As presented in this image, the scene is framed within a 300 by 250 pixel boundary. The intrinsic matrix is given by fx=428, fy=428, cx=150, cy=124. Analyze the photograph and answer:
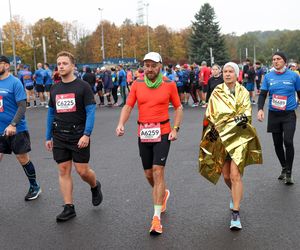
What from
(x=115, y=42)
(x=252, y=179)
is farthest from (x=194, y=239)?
(x=115, y=42)

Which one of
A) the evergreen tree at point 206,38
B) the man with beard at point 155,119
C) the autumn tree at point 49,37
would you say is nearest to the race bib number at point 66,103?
the man with beard at point 155,119

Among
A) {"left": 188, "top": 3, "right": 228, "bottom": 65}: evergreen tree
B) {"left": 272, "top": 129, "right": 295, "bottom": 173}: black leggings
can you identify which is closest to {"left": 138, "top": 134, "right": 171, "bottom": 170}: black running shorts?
{"left": 272, "top": 129, "right": 295, "bottom": 173}: black leggings

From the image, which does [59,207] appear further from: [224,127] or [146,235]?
[224,127]

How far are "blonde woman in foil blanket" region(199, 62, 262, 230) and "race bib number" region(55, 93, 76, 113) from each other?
1.53m

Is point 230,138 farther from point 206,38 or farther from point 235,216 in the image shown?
point 206,38

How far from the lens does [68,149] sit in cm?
496

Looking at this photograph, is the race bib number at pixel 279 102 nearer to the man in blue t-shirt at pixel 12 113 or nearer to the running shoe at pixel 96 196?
the running shoe at pixel 96 196

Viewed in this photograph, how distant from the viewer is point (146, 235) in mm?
4324

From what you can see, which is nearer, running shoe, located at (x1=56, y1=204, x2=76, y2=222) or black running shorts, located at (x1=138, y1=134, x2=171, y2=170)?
black running shorts, located at (x1=138, y1=134, x2=171, y2=170)

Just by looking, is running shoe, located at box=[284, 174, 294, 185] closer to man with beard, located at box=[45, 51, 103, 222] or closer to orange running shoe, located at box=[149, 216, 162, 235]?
orange running shoe, located at box=[149, 216, 162, 235]

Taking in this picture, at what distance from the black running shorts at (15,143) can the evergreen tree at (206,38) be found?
208ft

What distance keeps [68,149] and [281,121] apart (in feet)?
10.3

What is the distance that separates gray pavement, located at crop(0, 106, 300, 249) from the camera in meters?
4.16

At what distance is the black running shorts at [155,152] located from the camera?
181 inches
